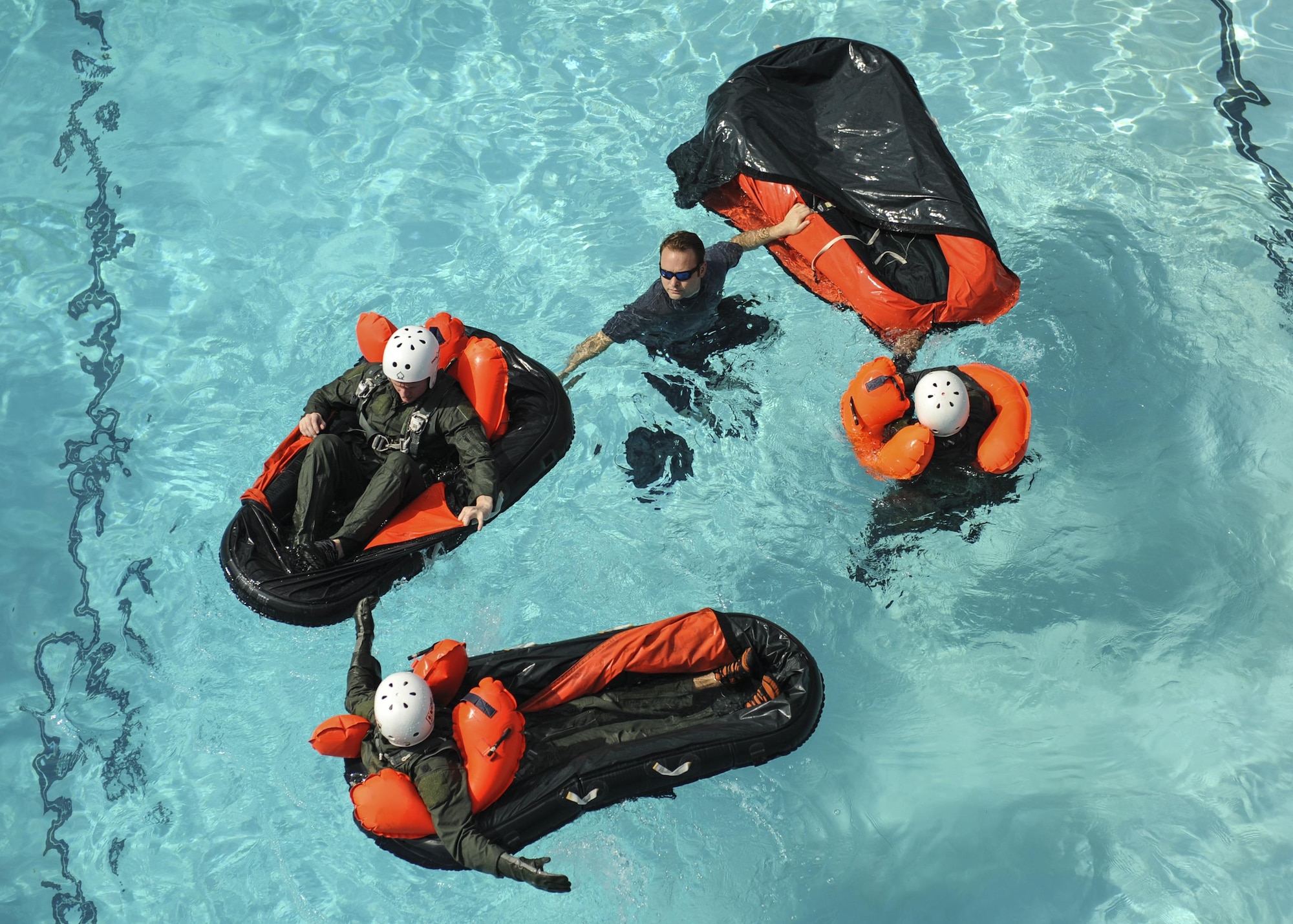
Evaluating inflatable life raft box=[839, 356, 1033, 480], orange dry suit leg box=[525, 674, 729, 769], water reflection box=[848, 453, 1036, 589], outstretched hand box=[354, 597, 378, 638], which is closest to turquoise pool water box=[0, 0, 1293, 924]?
water reflection box=[848, 453, 1036, 589]

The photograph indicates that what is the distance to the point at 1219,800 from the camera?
4723 millimetres

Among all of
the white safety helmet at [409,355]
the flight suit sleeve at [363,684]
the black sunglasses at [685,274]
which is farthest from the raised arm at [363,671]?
the black sunglasses at [685,274]

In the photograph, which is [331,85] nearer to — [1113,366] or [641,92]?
[641,92]

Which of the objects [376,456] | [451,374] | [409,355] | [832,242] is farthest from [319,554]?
[832,242]

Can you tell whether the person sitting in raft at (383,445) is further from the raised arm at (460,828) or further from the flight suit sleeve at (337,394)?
the raised arm at (460,828)

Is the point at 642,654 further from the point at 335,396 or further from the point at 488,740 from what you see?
the point at 335,396

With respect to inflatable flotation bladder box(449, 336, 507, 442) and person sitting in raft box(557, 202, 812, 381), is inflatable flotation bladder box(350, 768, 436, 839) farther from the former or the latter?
person sitting in raft box(557, 202, 812, 381)

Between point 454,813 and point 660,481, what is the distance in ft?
7.05

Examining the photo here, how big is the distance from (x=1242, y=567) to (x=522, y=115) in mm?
5144

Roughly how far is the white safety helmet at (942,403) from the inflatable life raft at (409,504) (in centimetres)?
181

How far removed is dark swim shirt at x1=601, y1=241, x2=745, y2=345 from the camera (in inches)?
210

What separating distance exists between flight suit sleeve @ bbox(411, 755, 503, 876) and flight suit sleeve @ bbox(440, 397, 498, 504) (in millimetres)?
1353

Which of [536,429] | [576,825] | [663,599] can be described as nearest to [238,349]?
[536,429]

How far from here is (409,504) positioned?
5117mm
